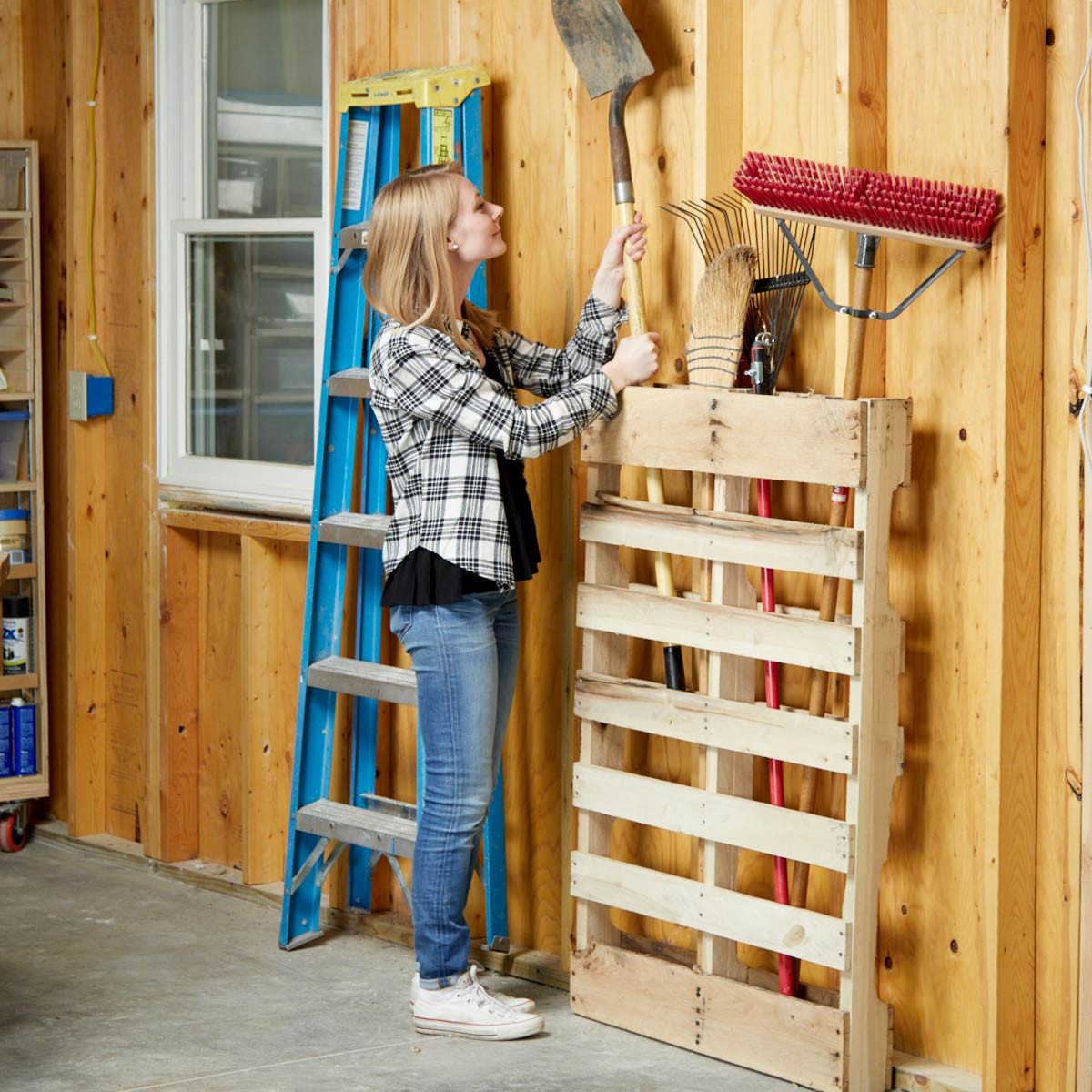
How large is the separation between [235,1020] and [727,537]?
1.35 meters

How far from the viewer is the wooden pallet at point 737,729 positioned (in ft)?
9.10

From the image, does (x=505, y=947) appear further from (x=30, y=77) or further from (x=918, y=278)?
(x=30, y=77)

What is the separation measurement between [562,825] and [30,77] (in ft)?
8.38

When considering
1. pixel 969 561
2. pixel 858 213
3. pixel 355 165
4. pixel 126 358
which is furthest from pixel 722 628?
pixel 126 358

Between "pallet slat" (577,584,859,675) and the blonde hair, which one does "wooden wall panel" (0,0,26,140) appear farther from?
"pallet slat" (577,584,859,675)

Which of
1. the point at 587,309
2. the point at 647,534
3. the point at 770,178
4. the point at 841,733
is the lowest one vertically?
the point at 841,733

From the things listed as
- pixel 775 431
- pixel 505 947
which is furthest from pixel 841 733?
pixel 505 947

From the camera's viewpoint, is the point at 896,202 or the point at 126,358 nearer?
the point at 896,202

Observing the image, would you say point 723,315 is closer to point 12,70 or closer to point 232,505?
point 232,505

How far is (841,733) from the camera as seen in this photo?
2.78m

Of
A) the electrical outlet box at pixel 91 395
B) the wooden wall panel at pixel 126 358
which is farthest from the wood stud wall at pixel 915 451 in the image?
the electrical outlet box at pixel 91 395

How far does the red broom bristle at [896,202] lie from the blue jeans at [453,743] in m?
0.90

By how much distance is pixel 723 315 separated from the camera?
9.61ft

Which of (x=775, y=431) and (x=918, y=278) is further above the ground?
(x=918, y=278)
